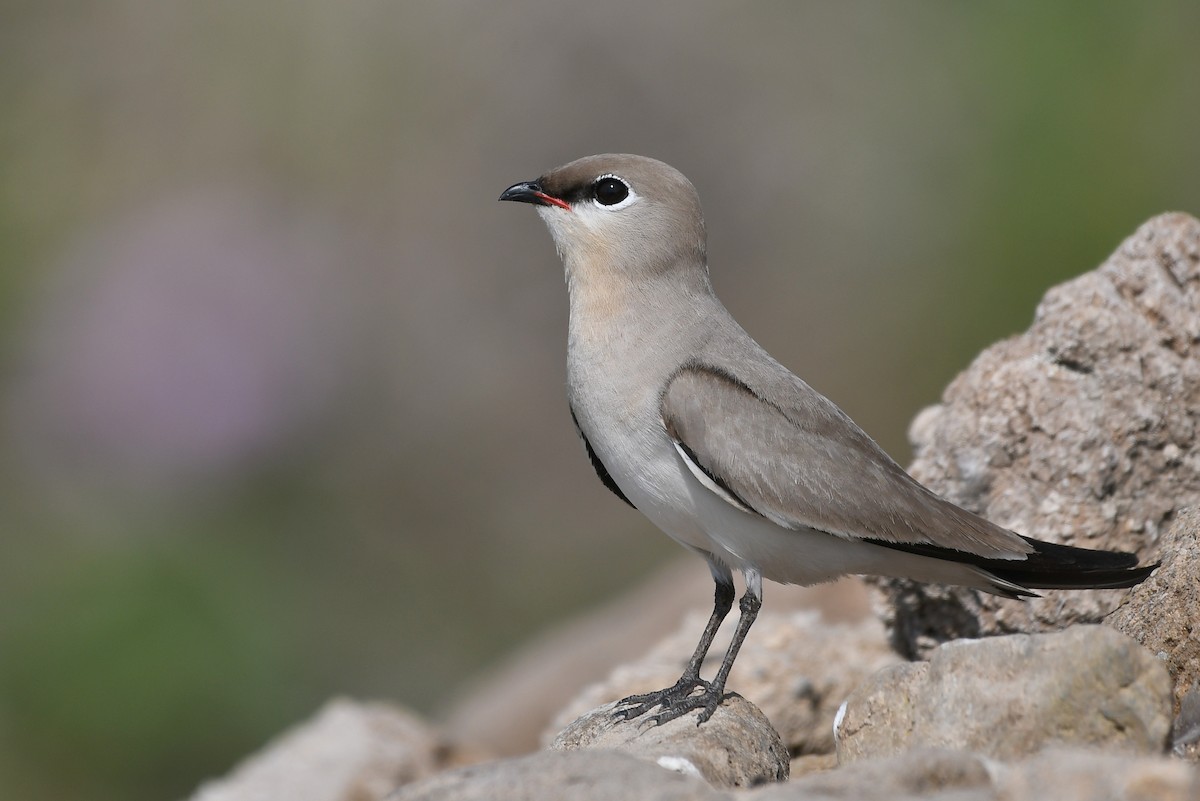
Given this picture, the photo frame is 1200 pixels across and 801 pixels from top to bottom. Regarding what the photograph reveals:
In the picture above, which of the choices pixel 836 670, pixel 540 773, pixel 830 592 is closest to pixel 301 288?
pixel 830 592

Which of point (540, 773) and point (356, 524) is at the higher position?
point (356, 524)

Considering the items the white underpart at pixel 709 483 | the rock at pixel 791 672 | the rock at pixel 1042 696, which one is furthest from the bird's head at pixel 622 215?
the rock at pixel 1042 696

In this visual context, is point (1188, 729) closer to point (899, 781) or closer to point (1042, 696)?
point (1042, 696)

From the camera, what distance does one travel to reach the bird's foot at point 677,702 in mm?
4605

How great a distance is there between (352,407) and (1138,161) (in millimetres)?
6369

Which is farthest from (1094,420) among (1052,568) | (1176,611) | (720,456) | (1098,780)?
(1098,780)

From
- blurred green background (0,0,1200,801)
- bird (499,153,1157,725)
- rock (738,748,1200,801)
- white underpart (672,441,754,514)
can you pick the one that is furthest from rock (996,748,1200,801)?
blurred green background (0,0,1200,801)

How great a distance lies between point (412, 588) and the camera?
11.0 metres

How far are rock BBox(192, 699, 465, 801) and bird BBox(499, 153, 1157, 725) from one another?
212 centimetres

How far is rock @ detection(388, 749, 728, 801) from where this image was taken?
3.16 metres

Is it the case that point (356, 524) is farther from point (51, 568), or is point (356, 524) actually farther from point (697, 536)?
point (697, 536)

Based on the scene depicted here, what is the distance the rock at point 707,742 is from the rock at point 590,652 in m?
1.89

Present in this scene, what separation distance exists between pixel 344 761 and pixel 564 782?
382cm

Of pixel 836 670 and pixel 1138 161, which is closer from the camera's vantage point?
pixel 836 670
